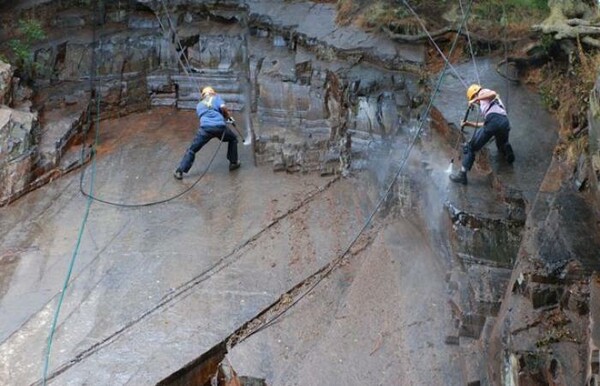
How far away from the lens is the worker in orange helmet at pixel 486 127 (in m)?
8.12

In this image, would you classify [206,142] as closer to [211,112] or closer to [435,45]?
[211,112]

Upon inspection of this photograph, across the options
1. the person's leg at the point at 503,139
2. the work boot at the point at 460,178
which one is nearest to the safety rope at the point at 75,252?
the work boot at the point at 460,178

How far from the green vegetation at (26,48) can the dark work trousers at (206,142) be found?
365 centimetres

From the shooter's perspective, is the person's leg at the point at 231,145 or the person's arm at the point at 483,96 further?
the person's leg at the point at 231,145

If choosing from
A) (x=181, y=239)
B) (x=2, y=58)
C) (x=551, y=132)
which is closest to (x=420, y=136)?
(x=551, y=132)

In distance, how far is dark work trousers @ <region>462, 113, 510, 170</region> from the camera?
8.11 metres

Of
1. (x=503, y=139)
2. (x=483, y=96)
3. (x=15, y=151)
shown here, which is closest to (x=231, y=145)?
(x=15, y=151)

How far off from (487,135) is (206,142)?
3885 millimetres

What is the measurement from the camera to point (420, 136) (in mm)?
9641

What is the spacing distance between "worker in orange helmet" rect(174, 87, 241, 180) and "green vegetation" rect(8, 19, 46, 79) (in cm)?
368

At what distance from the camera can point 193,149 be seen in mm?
9938

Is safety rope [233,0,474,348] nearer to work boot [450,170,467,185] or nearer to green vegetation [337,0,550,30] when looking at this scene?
green vegetation [337,0,550,30]

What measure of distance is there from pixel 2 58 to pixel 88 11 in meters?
2.11

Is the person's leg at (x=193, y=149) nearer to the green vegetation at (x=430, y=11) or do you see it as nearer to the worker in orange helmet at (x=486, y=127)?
the green vegetation at (x=430, y=11)
